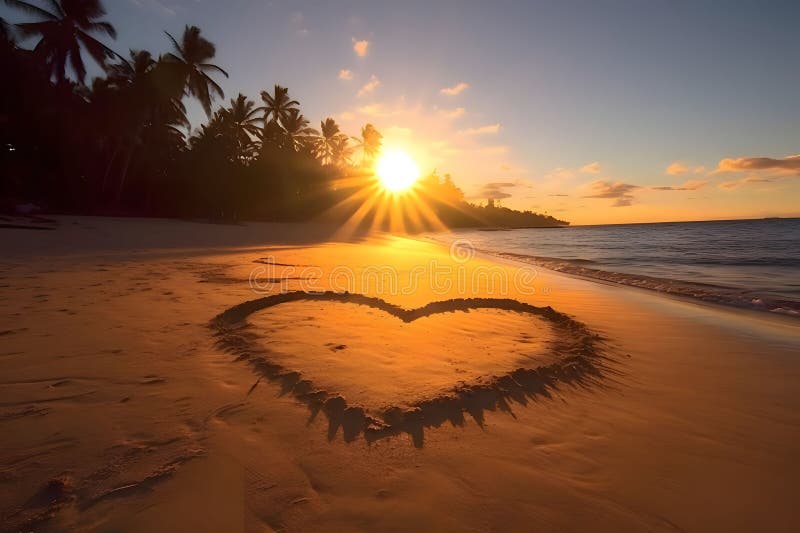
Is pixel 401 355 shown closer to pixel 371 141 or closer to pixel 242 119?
pixel 242 119

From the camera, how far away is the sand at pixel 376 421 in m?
1.67

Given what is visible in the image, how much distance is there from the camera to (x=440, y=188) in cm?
→ 8162

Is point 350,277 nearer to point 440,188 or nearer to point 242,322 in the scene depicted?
point 242,322

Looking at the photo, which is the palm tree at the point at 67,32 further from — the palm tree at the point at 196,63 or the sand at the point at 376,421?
the sand at the point at 376,421

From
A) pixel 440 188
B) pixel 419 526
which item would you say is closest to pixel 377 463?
pixel 419 526

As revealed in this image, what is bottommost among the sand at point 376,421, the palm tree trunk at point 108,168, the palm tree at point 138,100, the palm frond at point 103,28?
the sand at point 376,421

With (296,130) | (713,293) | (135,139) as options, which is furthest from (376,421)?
(296,130)

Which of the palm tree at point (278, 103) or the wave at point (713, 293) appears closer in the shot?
the wave at point (713, 293)

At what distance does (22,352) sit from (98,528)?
2537 millimetres

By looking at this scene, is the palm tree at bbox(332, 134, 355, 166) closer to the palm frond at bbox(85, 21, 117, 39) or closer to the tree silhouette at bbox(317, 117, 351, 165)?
the tree silhouette at bbox(317, 117, 351, 165)

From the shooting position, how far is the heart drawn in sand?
2527mm

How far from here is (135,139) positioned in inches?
1021

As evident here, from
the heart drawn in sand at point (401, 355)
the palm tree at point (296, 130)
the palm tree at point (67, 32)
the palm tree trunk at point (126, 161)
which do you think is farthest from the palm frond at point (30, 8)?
the heart drawn in sand at point (401, 355)

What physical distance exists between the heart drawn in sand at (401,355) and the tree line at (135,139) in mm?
20916
